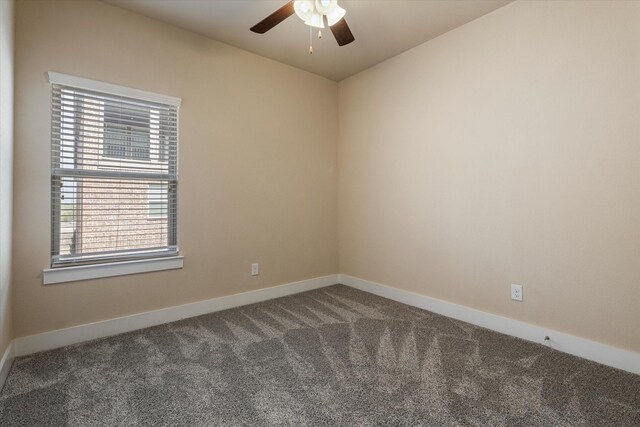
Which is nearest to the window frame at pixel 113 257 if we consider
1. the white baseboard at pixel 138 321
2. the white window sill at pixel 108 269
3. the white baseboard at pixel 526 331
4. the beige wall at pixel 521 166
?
the white window sill at pixel 108 269

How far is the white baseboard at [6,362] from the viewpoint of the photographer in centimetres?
178

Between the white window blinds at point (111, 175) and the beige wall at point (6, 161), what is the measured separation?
29 cm

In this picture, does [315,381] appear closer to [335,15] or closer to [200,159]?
[200,159]

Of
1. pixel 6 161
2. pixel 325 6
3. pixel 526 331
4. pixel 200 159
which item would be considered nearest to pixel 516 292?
pixel 526 331

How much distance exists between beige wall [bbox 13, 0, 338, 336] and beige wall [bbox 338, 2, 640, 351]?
817mm

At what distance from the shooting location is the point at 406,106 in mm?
3250

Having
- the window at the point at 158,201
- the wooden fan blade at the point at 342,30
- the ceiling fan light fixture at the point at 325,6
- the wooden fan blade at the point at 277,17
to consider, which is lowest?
the window at the point at 158,201

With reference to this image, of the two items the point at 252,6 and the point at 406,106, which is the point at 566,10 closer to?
the point at 406,106

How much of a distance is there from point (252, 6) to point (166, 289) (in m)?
2.48

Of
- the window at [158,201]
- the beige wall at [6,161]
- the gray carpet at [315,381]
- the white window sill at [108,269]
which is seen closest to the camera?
the gray carpet at [315,381]

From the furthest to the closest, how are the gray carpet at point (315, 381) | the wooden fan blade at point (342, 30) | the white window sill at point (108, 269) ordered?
the white window sill at point (108, 269) < the wooden fan blade at point (342, 30) < the gray carpet at point (315, 381)

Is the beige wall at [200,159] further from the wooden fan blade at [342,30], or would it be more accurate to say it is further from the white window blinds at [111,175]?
the wooden fan blade at [342,30]

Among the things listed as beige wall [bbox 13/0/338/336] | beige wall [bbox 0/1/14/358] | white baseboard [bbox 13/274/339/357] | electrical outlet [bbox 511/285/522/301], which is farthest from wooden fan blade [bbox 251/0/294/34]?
electrical outlet [bbox 511/285/522/301]

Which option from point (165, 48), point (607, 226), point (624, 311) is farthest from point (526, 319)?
point (165, 48)
